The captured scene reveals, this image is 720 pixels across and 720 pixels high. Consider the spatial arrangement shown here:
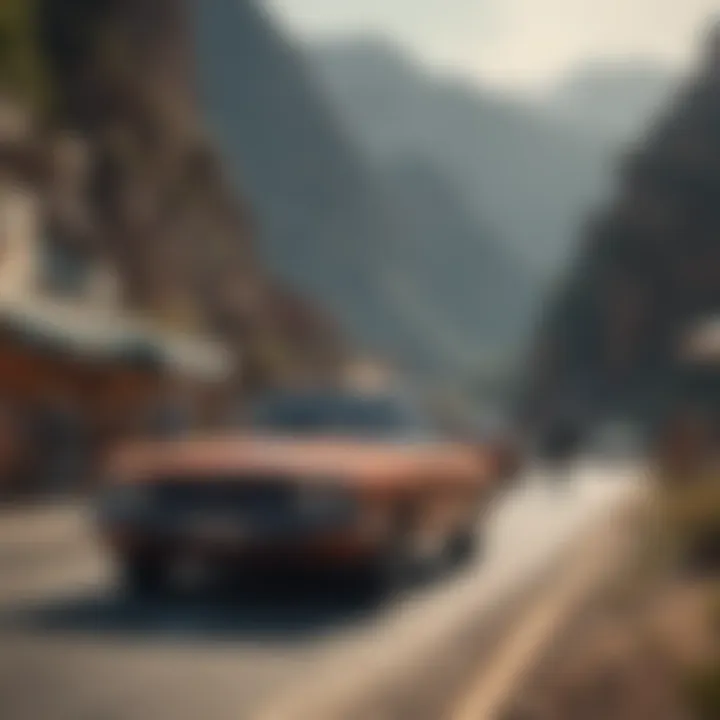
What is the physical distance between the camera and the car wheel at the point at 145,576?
11945 mm

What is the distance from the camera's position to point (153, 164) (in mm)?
49250

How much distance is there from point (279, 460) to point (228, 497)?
405 millimetres

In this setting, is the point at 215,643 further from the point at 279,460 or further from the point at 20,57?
the point at 20,57

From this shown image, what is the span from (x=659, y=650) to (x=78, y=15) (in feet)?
132

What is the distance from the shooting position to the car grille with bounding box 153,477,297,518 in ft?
36.9

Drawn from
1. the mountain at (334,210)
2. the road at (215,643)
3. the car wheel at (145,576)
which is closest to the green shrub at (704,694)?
the road at (215,643)

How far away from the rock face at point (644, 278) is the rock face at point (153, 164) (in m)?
25.1

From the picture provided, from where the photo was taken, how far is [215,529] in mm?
11266

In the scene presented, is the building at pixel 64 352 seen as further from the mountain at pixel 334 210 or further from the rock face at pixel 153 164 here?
the mountain at pixel 334 210

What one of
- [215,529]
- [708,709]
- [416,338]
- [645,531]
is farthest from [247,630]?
[416,338]

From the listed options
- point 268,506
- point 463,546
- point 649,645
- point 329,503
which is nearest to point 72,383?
point 463,546

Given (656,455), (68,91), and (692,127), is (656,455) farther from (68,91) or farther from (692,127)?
(692,127)

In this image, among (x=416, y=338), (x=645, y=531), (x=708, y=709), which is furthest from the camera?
(x=416, y=338)

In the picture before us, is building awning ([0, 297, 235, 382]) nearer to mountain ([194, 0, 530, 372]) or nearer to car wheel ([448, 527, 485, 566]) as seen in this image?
car wheel ([448, 527, 485, 566])
